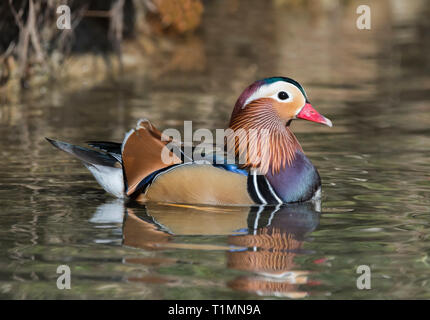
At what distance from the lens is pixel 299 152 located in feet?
25.1

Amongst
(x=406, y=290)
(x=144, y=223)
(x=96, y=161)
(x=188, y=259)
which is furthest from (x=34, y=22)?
(x=406, y=290)

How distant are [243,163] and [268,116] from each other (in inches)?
16.6

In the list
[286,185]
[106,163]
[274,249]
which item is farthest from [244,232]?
[106,163]

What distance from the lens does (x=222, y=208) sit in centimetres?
748

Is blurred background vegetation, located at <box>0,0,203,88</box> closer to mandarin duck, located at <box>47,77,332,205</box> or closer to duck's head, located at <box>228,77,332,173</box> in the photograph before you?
mandarin duck, located at <box>47,77,332,205</box>

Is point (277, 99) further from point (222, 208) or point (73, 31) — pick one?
point (73, 31)

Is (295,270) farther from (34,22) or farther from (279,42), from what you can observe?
(279,42)

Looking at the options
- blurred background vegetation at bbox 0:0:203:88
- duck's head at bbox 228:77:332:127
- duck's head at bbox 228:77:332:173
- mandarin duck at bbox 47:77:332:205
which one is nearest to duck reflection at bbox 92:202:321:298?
mandarin duck at bbox 47:77:332:205

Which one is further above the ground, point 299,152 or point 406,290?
point 299,152

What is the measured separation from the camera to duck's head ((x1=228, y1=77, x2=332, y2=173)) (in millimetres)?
7559

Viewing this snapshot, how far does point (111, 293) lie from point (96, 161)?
7.81ft

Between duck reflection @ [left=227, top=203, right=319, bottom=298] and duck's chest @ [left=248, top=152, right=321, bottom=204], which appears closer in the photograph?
duck reflection @ [left=227, top=203, right=319, bottom=298]

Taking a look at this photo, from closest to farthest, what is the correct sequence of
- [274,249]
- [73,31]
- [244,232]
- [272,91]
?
1. [274,249]
2. [244,232]
3. [272,91]
4. [73,31]

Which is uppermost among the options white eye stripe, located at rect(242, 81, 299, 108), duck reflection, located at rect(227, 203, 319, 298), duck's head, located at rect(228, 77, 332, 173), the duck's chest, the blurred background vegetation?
the blurred background vegetation
